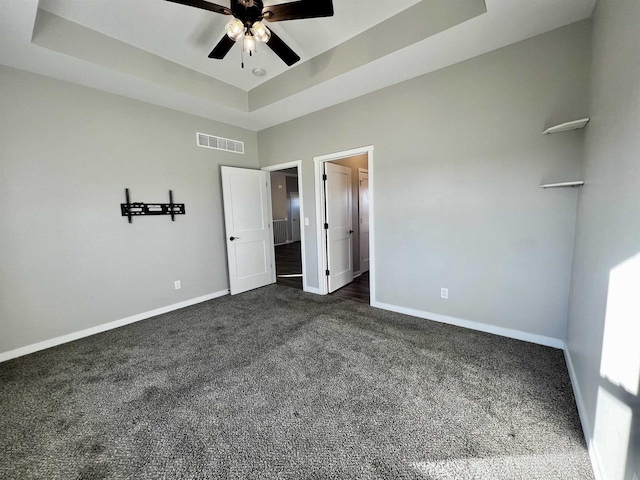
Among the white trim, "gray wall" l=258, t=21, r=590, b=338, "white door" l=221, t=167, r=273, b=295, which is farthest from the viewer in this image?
"white door" l=221, t=167, r=273, b=295

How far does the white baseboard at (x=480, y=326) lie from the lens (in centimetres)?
232

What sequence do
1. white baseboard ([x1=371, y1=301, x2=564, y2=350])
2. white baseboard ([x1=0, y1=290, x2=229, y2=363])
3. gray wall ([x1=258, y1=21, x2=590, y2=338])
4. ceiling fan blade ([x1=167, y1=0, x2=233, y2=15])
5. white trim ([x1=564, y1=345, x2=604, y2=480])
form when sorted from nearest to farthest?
white trim ([x1=564, y1=345, x2=604, y2=480]) < ceiling fan blade ([x1=167, y1=0, x2=233, y2=15]) < gray wall ([x1=258, y1=21, x2=590, y2=338]) < white baseboard ([x1=371, y1=301, x2=564, y2=350]) < white baseboard ([x1=0, y1=290, x2=229, y2=363])

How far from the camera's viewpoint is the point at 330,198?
397 centimetres

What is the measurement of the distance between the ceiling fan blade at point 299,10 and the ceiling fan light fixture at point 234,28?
20cm

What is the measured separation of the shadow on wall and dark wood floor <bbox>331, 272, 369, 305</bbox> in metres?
2.48

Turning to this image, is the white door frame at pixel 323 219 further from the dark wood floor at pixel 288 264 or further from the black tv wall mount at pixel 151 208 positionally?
the black tv wall mount at pixel 151 208

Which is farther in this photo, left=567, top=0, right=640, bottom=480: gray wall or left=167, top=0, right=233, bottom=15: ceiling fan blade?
left=167, top=0, right=233, bottom=15: ceiling fan blade

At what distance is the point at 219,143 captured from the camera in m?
3.97

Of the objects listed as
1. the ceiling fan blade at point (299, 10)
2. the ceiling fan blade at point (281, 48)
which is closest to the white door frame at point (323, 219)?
the ceiling fan blade at point (281, 48)

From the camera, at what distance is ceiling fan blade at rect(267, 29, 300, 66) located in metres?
2.07

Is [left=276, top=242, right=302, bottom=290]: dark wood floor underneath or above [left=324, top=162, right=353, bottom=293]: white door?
underneath

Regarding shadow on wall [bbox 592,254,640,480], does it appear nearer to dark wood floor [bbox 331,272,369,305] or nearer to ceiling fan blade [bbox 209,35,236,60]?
dark wood floor [bbox 331,272,369,305]

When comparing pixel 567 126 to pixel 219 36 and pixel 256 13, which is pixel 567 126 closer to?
pixel 256 13

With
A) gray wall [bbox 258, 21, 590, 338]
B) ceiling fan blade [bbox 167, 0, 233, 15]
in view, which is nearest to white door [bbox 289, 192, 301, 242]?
gray wall [bbox 258, 21, 590, 338]
